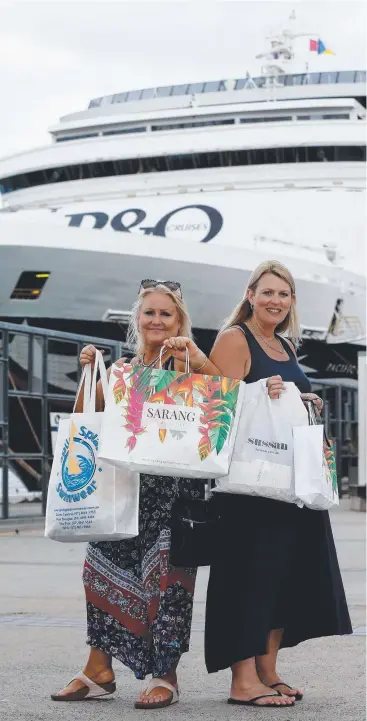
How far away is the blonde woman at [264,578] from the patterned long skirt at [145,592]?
0.13m

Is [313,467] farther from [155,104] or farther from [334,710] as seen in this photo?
[155,104]

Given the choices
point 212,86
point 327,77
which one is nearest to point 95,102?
point 212,86

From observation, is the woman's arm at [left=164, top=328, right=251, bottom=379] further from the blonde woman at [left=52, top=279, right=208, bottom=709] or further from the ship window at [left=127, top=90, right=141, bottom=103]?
the ship window at [left=127, top=90, right=141, bottom=103]

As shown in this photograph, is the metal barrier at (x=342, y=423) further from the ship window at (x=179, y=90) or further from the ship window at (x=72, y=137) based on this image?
the ship window at (x=179, y=90)

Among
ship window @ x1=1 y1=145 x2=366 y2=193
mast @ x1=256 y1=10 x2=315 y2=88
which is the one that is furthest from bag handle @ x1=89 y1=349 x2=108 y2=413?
mast @ x1=256 y1=10 x2=315 y2=88

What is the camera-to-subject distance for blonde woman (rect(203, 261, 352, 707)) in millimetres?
4262

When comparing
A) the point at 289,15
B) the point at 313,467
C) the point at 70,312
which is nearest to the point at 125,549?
the point at 313,467

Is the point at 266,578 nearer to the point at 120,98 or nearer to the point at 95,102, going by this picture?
the point at 120,98

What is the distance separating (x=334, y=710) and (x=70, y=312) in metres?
19.1

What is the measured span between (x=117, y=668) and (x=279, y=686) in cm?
100

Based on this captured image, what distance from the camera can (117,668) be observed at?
5.13 metres

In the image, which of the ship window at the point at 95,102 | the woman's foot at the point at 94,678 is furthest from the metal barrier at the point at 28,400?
the ship window at the point at 95,102

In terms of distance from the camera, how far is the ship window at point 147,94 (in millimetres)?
33500

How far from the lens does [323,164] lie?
28.0 m
